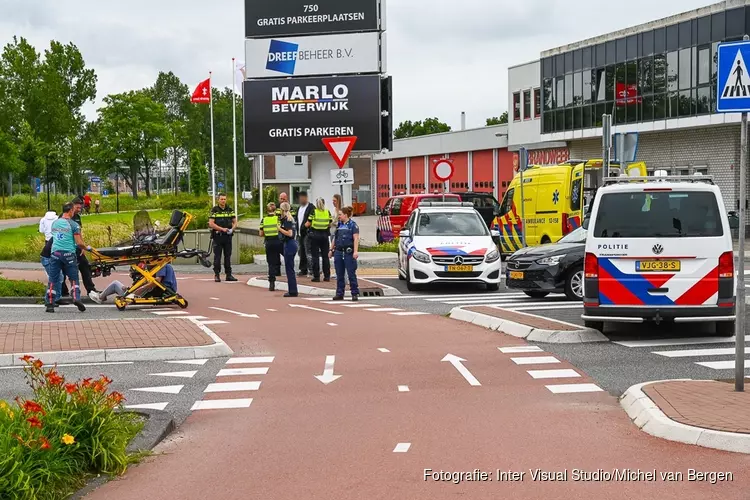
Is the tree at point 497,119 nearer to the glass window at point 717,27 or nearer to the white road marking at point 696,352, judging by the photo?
the glass window at point 717,27

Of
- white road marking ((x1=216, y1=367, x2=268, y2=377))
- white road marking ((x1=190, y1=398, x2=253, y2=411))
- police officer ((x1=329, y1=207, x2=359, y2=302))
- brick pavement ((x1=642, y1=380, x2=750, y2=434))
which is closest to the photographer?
brick pavement ((x1=642, y1=380, x2=750, y2=434))

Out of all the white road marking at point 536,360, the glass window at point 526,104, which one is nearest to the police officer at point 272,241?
the white road marking at point 536,360

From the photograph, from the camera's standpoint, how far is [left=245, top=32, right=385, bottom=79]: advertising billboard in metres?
28.4

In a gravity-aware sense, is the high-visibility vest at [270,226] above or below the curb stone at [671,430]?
above

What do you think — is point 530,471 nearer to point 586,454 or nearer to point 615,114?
point 586,454

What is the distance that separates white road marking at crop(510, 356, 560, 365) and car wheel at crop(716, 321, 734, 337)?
2.77 m

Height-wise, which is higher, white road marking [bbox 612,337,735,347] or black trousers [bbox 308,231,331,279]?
black trousers [bbox 308,231,331,279]

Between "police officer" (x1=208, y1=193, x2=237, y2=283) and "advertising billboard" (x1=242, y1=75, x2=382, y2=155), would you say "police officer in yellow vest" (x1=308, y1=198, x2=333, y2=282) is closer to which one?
"police officer" (x1=208, y1=193, x2=237, y2=283)

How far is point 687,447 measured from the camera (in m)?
7.17

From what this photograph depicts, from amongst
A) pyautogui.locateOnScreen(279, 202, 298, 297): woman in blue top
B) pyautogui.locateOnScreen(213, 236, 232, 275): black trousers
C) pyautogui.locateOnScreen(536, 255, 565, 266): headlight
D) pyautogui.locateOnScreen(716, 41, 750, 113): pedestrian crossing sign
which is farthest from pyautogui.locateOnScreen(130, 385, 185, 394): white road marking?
pyautogui.locateOnScreen(213, 236, 232, 275): black trousers

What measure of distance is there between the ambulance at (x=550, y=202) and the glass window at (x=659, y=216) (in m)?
12.5

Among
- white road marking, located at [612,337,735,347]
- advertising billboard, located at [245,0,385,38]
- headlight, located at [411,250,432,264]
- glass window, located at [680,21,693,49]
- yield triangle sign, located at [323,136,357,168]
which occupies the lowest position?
white road marking, located at [612,337,735,347]

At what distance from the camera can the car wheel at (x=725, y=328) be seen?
42.4 ft

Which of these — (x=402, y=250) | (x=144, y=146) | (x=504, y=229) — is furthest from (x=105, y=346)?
(x=144, y=146)
